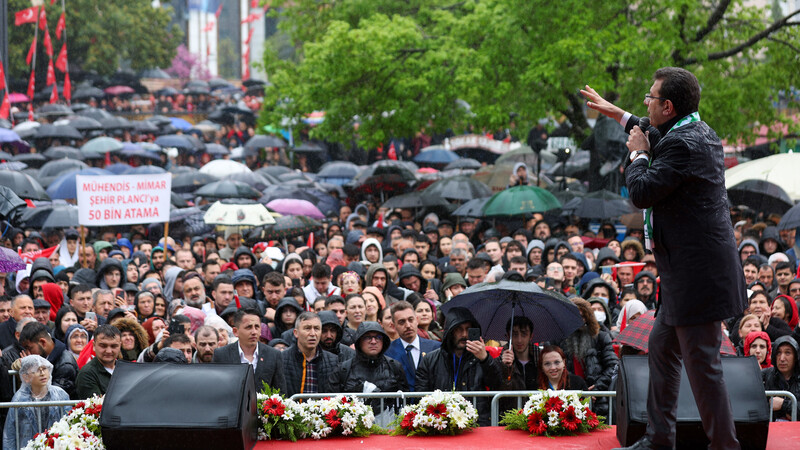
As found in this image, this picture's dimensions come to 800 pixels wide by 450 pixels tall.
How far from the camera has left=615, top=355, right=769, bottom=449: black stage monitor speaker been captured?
550 centimetres

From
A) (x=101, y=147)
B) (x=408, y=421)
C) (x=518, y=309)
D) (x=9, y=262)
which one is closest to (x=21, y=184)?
(x=9, y=262)

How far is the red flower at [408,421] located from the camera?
618cm

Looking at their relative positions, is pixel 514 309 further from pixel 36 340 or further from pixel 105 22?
pixel 105 22

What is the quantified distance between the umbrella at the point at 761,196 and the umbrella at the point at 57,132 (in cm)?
2226

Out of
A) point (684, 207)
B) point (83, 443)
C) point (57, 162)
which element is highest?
point (57, 162)

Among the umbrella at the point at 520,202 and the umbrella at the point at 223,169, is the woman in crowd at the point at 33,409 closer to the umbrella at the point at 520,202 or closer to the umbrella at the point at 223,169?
the umbrella at the point at 520,202

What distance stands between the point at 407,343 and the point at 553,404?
2898 millimetres

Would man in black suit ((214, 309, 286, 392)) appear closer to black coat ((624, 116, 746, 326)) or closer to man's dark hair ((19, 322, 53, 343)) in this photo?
man's dark hair ((19, 322, 53, 343))

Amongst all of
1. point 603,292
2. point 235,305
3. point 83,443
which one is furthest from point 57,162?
point 83,443

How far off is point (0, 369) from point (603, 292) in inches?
235

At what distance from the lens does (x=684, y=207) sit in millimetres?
4902

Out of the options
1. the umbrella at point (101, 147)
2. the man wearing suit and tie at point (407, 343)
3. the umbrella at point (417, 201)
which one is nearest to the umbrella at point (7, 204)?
the man wearing suit and tie at point (407, 343)

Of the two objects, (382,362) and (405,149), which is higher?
(405,149)

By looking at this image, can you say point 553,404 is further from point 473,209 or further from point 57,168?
point 57,168
